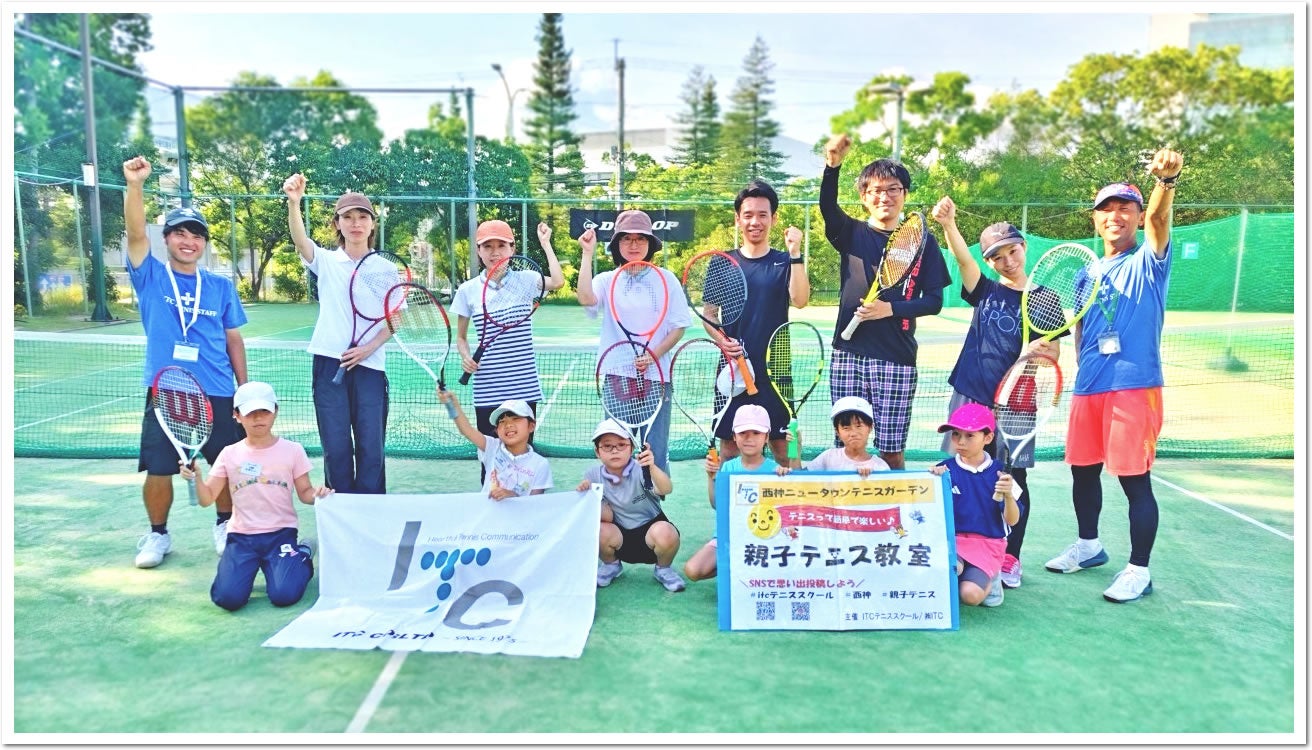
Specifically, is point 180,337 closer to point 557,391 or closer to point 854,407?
point 854,407

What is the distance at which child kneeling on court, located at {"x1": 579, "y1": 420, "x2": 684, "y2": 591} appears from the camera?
163 inches

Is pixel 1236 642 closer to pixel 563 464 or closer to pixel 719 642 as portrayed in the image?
pixel 719 642

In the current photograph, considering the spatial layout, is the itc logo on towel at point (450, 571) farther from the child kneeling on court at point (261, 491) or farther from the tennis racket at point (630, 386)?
the tennis racket at point (630, 386)

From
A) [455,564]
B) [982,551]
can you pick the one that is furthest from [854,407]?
[455,564]

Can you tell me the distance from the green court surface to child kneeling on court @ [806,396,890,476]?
73 cm

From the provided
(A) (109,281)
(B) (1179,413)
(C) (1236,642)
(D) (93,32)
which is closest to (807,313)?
(B) (1179,413)

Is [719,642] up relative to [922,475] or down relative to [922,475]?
down

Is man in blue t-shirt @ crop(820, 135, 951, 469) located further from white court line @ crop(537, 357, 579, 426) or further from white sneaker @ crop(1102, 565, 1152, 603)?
white court line @ crop(537, 357, 579, 426)

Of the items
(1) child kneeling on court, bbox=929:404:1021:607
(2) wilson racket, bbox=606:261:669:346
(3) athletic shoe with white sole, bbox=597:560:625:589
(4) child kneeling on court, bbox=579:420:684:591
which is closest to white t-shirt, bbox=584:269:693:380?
(2) wilson racket, bbox=606:261:669:346

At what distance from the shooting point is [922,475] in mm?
3920

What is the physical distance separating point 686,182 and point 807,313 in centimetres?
497

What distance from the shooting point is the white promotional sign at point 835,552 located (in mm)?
3719

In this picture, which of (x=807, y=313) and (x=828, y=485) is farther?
(x=807, y=313)

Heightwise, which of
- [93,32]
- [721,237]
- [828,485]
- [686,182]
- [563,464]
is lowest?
[563,464]
